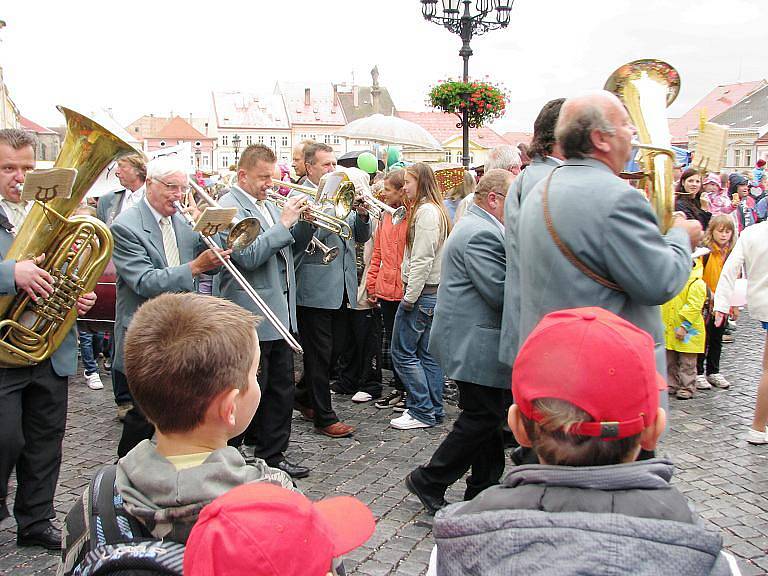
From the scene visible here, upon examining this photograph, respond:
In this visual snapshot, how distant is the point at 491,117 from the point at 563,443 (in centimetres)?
1295

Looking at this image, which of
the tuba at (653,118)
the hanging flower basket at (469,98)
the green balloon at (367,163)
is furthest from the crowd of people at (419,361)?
the hanging flower basket at (469,98)

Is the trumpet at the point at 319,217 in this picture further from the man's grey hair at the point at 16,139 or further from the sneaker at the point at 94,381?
the sneaker at the point at 94,381

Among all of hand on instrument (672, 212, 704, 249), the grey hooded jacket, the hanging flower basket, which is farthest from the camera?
the hanging flower basket

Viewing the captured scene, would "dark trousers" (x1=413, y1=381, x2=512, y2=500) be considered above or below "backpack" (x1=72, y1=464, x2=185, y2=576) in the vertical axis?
below

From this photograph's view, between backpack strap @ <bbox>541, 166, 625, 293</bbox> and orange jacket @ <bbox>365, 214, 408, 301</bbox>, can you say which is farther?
orange jacket @ <bbox>365, 214, 408, 301</bbox>

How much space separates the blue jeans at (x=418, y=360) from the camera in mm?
5680

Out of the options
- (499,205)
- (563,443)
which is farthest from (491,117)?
(563,443)

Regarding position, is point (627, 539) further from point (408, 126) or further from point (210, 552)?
point (408, 126)

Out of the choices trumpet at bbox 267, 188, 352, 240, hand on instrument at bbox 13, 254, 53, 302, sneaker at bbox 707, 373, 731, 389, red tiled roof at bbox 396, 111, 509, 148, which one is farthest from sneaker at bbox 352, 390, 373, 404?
red tiled roof at bbox 396, 111, 509, 148

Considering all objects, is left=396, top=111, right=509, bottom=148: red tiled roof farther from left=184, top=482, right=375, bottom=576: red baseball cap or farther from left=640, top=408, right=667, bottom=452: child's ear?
left=184, top=482, right=375, bottom=576: red baseball cap

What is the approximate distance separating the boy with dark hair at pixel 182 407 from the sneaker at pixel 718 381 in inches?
241

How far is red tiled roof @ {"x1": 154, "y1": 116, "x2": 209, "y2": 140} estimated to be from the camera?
93.2 meters

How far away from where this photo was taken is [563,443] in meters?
1.52

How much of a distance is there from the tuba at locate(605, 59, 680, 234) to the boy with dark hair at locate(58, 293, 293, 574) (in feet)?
5.98
